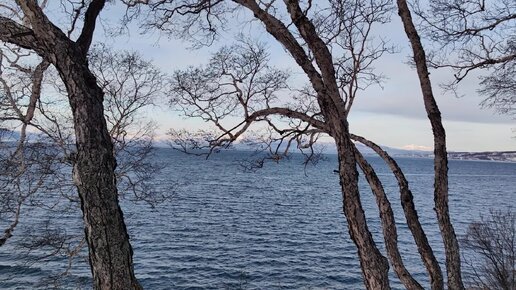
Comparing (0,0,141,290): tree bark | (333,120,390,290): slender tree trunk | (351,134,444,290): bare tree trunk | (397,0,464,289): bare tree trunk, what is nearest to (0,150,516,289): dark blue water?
(351,134,444,290): bare tree trunk

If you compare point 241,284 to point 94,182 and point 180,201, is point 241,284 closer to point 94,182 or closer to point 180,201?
point 94,182

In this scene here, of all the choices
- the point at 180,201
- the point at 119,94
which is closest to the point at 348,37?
the point at 119,94

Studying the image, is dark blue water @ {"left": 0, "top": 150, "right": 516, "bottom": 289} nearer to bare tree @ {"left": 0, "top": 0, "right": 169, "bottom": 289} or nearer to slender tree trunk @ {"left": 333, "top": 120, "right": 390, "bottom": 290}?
slender tree trunk @ {"left": 333, "top": 120, "right": 390, "bottom": 290}

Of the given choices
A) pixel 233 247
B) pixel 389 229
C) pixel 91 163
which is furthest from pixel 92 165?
pixel 233 247

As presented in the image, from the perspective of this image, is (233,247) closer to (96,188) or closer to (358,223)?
(358,223)

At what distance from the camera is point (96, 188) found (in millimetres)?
3697

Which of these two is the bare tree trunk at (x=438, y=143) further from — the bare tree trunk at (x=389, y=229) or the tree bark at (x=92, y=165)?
the tree bark at (x=92, y=165)

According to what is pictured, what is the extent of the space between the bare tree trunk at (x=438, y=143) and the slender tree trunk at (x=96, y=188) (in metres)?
5.51

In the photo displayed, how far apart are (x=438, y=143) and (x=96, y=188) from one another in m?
5.78

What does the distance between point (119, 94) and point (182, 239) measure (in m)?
14.0

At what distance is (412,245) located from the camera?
2697 cm

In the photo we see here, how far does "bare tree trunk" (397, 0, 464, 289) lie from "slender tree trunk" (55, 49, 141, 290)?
5.51 metres

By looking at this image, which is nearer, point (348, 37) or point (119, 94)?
point (348, 37)

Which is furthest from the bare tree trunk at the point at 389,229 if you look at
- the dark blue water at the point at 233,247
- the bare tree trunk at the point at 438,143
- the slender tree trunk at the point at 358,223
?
the slender tree trunk at the point at 358,223
